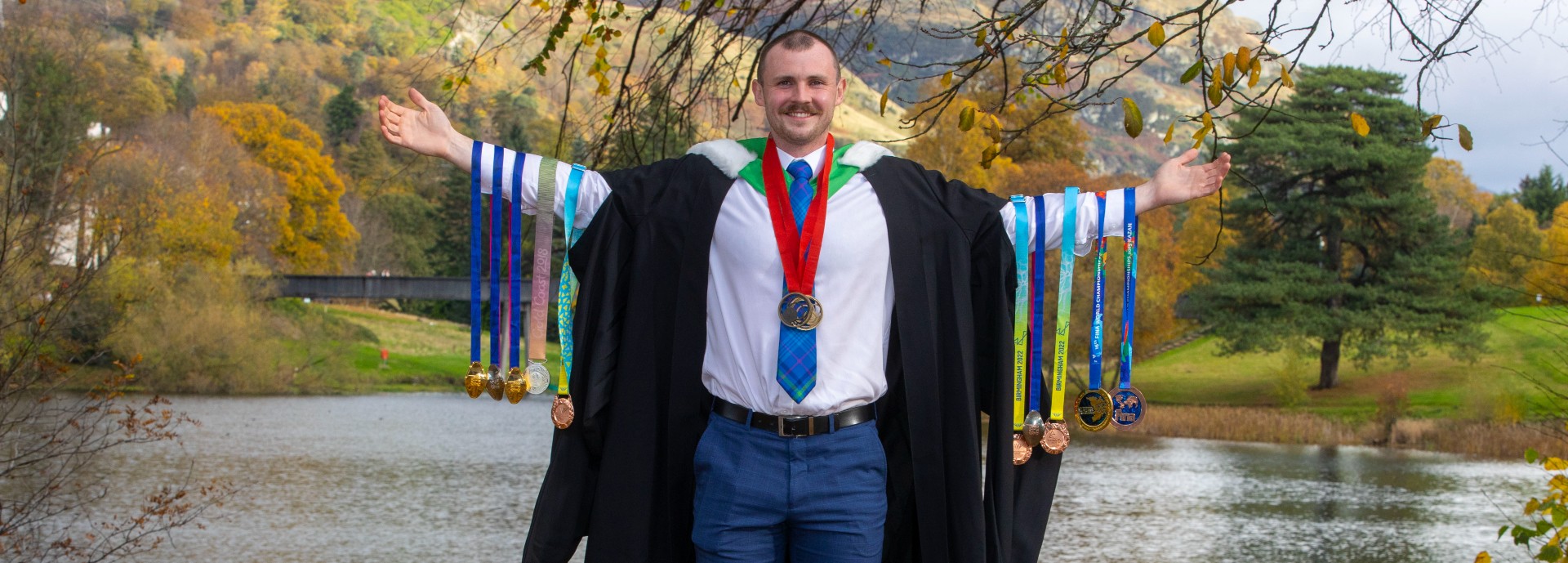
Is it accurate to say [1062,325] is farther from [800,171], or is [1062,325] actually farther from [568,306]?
[568,306]

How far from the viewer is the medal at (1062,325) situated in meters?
4.11

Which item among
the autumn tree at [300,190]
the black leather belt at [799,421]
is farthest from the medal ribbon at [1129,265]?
the autumn tree at [300,190]

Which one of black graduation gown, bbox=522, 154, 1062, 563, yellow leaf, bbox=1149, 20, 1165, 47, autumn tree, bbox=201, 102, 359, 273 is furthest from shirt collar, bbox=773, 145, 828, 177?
autumn tree, bbox=201, 102, 359, 273

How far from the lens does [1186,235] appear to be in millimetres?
48344

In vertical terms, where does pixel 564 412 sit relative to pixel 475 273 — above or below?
below

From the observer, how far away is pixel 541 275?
166 inches

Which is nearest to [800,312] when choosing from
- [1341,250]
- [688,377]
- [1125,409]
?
[688,377]

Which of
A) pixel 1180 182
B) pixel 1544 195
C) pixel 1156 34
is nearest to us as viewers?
pixel 1180 182

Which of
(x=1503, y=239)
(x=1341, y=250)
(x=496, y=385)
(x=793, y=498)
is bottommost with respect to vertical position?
(x=793, y=498)

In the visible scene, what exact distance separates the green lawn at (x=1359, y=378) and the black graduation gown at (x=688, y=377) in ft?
109

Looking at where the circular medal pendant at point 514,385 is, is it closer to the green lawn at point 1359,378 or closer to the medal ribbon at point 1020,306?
the medal ribbon at point 1020,306

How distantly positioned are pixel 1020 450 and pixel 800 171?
995 millimetres

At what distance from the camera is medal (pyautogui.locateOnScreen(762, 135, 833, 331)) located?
11.8 ft

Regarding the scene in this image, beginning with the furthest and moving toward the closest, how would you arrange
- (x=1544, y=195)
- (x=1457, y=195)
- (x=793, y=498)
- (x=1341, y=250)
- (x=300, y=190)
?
(x=1457, y=195) → (x=1544, y=195) → (x=300, y=190) → (x=1341, y=250) → (x=793, y=498)
